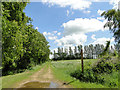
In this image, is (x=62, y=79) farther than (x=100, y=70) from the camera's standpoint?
No

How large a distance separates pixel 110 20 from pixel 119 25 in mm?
907

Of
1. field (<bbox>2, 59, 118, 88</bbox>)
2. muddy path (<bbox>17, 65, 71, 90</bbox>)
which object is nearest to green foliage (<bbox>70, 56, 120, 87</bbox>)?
field (<bbox>2, 59, 118, 88</bbox>)

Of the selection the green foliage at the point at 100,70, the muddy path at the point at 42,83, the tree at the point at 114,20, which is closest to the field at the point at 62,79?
the muddy path at the point at 42,83

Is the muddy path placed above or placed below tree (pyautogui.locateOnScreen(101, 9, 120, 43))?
below

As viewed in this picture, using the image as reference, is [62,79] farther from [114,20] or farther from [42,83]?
[114,20]

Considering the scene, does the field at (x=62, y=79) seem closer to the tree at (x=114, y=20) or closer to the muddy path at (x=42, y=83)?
the muddy path at (x=42, y=83)

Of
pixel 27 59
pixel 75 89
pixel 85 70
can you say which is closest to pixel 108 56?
pixel 85 70

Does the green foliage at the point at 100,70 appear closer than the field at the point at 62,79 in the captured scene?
No

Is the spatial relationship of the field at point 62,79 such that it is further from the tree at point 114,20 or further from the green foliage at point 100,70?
the tree at point 114,20

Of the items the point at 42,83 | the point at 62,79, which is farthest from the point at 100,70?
the point at 42,83

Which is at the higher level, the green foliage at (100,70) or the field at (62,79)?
the green foliage at (100,70)

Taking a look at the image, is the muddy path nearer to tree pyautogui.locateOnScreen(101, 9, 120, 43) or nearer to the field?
the field

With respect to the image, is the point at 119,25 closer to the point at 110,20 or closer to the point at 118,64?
the point at 110,20

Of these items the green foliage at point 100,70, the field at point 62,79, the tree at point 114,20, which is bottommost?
the field at point 62,79
